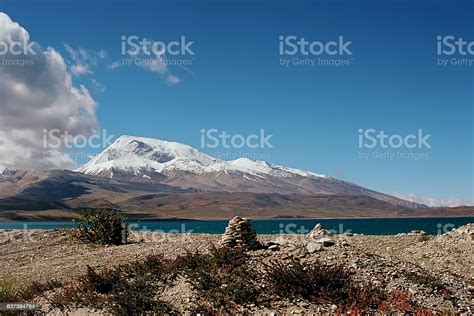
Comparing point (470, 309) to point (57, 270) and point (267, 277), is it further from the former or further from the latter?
point (57, 270)

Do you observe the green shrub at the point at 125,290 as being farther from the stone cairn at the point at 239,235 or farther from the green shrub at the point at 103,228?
the green shrub at the point at 103,228

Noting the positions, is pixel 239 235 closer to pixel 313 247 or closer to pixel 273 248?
pixel 273 248

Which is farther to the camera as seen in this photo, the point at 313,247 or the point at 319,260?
the point at 313,247

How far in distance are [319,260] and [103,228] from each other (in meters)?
17.4

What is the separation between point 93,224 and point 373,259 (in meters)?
19.9

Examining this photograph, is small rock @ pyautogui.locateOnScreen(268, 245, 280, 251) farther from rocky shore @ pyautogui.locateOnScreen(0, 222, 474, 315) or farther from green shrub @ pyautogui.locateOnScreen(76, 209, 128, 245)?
green shrub @ pyautogui.locateOnScreen(76, 209, 128, 245)

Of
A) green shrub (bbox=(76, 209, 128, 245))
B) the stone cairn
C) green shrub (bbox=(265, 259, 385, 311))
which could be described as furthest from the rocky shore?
green shrub (bbox=(76, 209, 128, 245))

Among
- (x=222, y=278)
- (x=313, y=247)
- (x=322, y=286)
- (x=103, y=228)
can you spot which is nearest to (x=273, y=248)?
(x=313, y=247)

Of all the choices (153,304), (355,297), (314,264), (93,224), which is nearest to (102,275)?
(153,304)

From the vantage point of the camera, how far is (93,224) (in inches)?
1216

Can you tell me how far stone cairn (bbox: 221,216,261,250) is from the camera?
18812mm

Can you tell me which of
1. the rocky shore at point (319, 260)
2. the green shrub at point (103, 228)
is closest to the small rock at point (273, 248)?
the rocky shore at point (319, 260)

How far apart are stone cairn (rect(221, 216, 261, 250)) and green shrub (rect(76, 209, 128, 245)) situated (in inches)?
504

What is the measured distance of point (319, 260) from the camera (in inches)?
667
